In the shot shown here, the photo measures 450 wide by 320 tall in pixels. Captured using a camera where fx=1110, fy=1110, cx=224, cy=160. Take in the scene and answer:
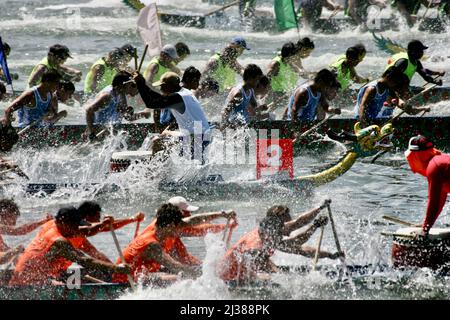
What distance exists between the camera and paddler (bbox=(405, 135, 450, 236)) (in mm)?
9906

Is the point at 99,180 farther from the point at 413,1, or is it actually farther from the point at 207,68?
the point at 413,1

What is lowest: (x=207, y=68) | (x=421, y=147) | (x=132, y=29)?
(x=132, y=29)

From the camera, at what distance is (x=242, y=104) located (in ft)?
50.4

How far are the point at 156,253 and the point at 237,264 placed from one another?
71cm

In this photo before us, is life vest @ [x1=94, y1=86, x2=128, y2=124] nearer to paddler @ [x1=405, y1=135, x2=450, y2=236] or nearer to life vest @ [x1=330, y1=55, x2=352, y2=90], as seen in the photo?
life vest @ [x1=330, y1=55, x2=352, y2=90]

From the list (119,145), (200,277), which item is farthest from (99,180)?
(200,277)

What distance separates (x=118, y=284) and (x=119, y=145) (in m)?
5.84

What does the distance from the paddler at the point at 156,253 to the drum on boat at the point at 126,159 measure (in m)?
3.40

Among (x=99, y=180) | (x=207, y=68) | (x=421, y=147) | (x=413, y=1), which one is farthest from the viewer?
(x=413, y=1)

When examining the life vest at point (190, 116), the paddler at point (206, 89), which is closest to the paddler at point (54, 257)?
the life vest at point (190, 116)

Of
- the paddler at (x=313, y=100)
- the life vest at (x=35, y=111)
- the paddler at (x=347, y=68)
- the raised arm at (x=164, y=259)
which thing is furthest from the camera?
the paddler at (x=347, y=68)

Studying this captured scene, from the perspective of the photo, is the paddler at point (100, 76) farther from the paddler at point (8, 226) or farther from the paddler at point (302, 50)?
the paddler at point (8, 226)

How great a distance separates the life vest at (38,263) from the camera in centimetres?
934
